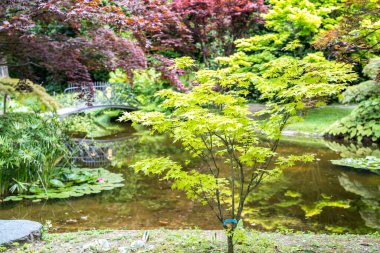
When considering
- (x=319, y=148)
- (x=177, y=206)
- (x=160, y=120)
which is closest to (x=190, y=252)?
(x=160, y=120)

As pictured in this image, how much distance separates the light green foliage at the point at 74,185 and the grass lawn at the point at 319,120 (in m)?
8.06

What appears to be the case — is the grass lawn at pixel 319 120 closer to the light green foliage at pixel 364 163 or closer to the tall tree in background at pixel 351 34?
the light green foliage at pixel 364 163

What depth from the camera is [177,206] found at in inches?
249

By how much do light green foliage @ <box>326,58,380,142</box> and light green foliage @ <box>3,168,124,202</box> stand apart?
7.95 meters

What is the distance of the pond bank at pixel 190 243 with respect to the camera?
12.6 feet

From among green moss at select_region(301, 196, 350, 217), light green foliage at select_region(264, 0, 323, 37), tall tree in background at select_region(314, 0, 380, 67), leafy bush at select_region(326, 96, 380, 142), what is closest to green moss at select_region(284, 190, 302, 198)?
green moss at select_region(301, 196, 350, 217)

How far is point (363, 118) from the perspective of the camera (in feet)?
41.7

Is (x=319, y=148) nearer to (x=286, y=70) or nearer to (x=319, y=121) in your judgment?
(x=319, y=121)

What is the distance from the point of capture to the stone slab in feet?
13.2

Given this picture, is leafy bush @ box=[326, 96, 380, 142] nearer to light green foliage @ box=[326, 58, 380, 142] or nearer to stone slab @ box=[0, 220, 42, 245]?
light green foliage @ box=[326, 58, 380, 142]

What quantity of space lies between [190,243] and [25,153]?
13.1 ft

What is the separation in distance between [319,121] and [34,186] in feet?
36.2

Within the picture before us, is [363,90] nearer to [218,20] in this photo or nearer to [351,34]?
[218,20]

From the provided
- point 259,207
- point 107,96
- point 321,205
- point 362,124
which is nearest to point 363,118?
point 362,124
